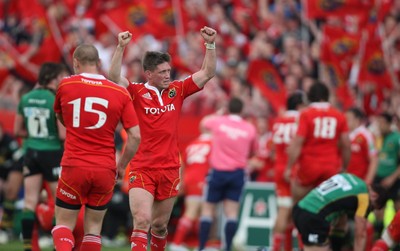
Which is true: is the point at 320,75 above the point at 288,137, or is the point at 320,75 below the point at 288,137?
above

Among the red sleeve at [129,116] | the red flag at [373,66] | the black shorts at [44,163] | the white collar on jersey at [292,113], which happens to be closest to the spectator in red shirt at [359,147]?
the white collar on jersey at [292,113]

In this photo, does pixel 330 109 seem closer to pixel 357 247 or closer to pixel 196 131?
pixel 357 247

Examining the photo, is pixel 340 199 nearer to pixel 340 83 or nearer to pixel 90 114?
pixel 90 114

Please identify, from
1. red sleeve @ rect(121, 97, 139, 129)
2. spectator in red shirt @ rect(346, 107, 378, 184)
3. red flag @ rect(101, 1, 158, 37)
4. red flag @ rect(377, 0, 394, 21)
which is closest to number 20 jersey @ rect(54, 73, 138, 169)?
red sleeve @ rect(121, 97, 139, 129)

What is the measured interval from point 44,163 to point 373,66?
863cm

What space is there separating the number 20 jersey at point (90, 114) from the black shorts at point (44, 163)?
2.62 meters

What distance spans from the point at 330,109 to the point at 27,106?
4317 mm

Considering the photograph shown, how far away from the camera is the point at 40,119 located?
528 inches

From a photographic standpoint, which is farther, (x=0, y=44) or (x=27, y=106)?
(x=0, y=44)

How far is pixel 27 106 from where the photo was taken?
13.4 metres

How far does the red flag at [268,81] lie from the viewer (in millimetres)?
20062

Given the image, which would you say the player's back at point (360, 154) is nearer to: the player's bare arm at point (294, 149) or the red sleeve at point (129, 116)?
the player's bare arm at point (294, 149)

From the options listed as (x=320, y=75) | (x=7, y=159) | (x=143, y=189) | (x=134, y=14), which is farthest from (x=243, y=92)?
(x=143, y=189)

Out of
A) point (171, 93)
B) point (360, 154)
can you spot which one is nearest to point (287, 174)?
point (360, 154)
